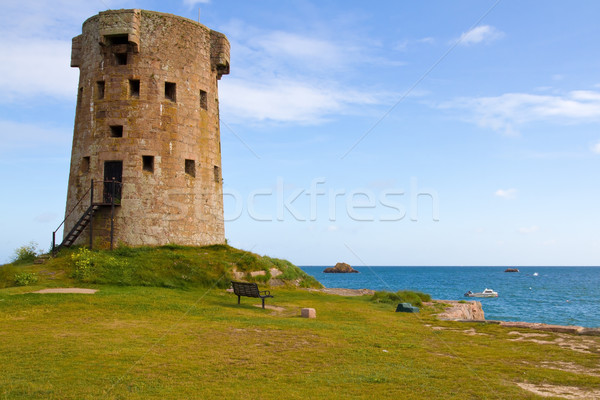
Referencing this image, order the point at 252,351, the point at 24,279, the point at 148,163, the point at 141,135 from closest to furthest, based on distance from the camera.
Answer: the point at 252,351
the point at 24,279
the point at 141,135
the point at 148,163

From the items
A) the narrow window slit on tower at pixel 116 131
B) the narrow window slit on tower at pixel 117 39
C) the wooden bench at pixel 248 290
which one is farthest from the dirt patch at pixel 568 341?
the narrow window slit on tower at pixel 117 39

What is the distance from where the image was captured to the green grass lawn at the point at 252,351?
739cm

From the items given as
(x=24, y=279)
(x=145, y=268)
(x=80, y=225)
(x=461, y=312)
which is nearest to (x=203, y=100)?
(x=80, y=225)

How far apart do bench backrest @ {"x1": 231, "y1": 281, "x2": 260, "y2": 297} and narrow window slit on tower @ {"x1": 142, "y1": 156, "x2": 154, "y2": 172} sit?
877 cm

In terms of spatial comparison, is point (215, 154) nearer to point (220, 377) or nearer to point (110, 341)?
point (110, 341)

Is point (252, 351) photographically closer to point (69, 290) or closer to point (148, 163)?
point (69, 290)

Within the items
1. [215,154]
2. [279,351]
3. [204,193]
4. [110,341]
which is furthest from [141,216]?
[279,351]

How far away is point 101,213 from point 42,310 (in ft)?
31.1

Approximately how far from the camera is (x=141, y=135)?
22562 millimetres

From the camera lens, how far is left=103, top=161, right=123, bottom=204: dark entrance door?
73.5 feet

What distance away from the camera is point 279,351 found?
9812mm

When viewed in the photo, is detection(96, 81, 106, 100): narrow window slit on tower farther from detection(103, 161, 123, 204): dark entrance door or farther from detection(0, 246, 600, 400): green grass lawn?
detection(0, 246, 600, 400): green grass lawn

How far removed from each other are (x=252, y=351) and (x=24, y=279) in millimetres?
11587

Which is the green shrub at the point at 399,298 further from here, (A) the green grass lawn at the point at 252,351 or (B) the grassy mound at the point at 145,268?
(B) the grassy mound at the point at 145,268
